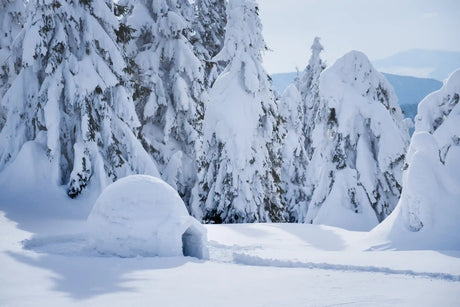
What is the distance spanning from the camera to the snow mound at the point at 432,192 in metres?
13.5

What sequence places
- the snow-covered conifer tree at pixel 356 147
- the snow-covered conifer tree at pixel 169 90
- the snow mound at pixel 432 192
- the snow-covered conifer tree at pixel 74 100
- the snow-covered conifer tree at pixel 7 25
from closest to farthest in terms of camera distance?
the snow mound at pixel 432 192 → the snow-covered conifer tree at pixel 74 100 → the snow-covered conifer tree at pixel 356 147 → the snow-covered conifer tree at pixel 169 90 → the snow-covered conifer tree at pixel 7 25

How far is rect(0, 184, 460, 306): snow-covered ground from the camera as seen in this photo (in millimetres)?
8344

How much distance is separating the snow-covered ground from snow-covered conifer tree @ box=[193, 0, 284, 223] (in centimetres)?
509

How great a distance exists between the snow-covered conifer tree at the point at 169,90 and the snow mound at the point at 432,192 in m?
11.9

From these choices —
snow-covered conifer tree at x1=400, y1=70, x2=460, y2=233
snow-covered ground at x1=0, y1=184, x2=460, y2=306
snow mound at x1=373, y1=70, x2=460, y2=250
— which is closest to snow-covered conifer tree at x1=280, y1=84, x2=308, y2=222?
snow-covered ground at x1=0, y1=184, x2=460, y2=306

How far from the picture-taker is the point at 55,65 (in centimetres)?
1917

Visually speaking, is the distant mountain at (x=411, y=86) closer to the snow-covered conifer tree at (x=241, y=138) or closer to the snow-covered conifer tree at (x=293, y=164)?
the snow-covered conifer tree at (x=293, y=164)

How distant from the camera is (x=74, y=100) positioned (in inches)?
740

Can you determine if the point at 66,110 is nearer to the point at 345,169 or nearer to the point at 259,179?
the point at 259,179

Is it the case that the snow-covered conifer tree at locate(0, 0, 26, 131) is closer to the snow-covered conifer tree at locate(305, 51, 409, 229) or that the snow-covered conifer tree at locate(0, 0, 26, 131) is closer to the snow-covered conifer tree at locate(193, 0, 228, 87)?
the snow-covered conifer tree at locate(193, 0, 228, 87)

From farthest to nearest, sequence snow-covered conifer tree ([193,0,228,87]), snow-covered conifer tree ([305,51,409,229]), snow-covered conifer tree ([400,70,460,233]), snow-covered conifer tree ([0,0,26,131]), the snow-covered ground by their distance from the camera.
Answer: snow-covered conifer tree ([193,0,228,87]) → snow-covered conifer tree ([0,0,26,131]) → snow-covered conifer tree ([305,51,409,229]) → snow-covered conifer tree ([400,70,460,233]) → the snow-covered ground

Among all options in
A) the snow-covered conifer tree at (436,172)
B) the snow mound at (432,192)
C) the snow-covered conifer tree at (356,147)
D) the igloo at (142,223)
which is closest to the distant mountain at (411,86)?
the snow-covered conifer tree at (356,147)

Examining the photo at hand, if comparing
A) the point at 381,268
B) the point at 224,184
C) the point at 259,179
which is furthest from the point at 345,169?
the point at 381,268

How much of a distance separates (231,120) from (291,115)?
1089 centimetres
